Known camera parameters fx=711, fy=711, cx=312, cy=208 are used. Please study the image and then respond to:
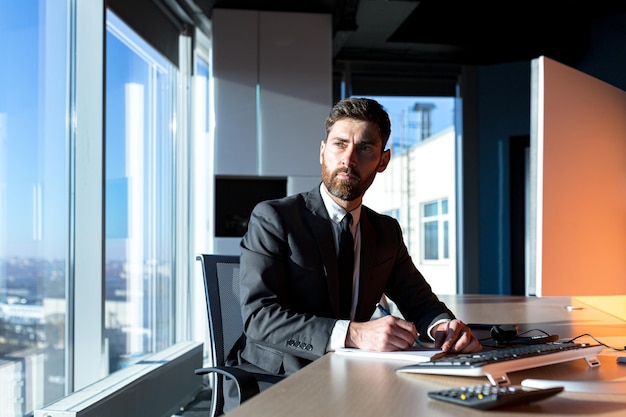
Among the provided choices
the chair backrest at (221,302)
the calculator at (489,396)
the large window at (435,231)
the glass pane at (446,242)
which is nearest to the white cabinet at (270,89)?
the large window at (435,231)

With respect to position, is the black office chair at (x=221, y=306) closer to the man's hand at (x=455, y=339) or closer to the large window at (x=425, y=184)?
the man's hand at (x=455, y=339)

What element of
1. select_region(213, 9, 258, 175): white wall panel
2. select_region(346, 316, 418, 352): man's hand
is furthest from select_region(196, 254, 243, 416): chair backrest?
select_region(213, 9, 258, 175): white wall panel

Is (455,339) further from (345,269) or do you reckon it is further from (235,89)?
(235,89)

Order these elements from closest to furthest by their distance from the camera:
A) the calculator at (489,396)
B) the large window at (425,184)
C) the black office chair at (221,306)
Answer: the calculator at (489,396) → the black office chair at (221,306) → the large window at (425,184)

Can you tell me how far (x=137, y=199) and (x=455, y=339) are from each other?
3.49m

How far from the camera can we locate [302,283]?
196 cm

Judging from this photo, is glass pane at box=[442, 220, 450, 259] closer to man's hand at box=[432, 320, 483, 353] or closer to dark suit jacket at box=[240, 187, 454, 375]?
dark suit jacket at box=[240, 187, 454, 375]

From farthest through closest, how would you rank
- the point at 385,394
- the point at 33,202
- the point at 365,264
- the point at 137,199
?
the point at 137,199
the point at 33,202
the point at 365,264
the point at 385,394

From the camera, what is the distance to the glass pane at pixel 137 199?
4297 millimetres

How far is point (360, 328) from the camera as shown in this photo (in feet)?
5.43

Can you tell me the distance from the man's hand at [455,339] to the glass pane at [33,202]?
6.06 feet

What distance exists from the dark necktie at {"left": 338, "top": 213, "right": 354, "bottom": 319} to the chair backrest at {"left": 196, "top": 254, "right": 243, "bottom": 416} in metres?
0.37

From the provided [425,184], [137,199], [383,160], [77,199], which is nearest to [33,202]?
[77,199]

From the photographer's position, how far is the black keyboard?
1.25 m
